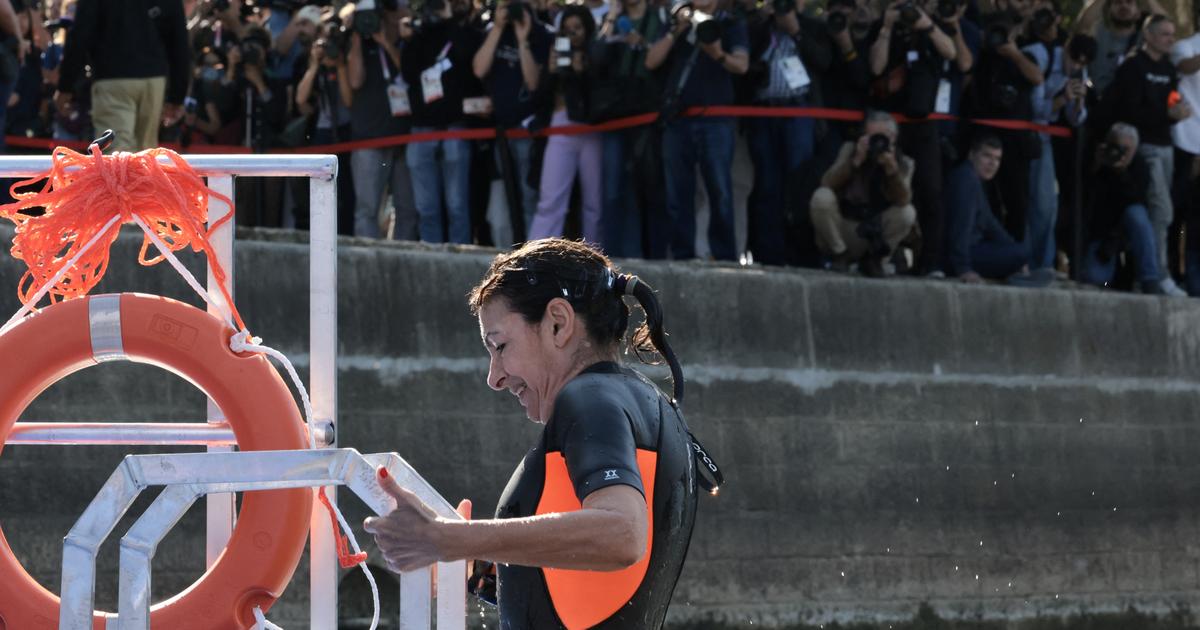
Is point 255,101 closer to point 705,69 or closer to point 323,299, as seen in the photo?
point 705,69

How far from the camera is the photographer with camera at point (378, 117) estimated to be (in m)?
9.27

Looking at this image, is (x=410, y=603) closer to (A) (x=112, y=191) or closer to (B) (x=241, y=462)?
(B) (x=241, y=462)

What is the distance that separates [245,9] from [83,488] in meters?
3.84

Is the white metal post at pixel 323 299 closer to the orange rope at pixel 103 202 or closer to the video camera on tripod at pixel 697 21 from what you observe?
the orange rope at pixel 103 202

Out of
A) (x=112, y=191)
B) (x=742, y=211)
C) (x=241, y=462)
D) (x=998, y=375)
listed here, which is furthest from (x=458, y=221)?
(x=241, y=462)

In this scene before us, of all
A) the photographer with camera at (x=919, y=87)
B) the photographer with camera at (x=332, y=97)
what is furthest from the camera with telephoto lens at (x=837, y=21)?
the photographer with camera at (x=332, y=97)

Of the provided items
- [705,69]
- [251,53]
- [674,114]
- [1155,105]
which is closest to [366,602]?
[674,114]

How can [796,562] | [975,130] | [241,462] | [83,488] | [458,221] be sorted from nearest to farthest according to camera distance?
[241,462]
[83,488]
[796,562]
[458,221]
[975,130]

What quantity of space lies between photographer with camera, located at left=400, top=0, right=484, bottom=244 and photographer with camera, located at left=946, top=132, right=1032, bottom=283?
262 cm

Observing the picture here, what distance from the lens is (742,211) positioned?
9492 mm

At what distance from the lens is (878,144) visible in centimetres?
885

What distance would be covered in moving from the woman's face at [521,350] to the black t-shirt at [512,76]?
616 cm

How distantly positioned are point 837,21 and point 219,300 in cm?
586

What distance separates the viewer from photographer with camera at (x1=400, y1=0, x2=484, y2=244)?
912 centimetres
